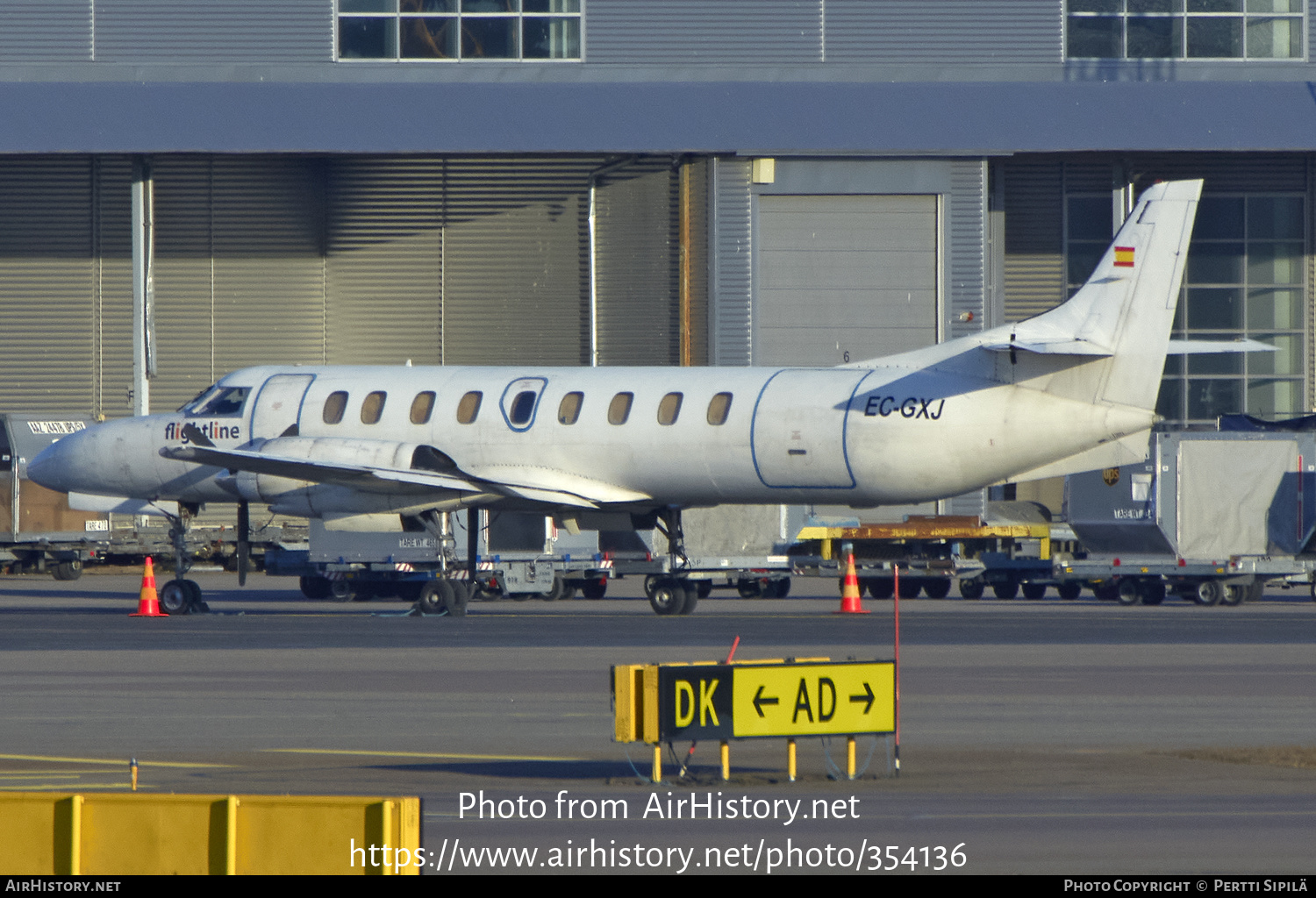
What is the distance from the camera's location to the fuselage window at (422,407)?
2894 centimetres

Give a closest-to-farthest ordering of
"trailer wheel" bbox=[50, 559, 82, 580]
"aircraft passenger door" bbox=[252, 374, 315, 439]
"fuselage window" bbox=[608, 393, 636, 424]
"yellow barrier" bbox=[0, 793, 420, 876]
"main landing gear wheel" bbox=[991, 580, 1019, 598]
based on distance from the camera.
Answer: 1. "yellow barrier" bbox=[0, 793, 420, 876]
2. "fuselage window" bbox=[608, 393, 636, 424]
3. "aircraft passenger door" bbox=[252, 374, 315, 439]
4. "main landing gear wheel" bbox=[991, 580, 1019, 598]
5. "trailer wheel" bbox=[50, 559, 82, 580]

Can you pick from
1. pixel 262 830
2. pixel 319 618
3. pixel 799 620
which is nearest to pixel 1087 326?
pixel 799 620

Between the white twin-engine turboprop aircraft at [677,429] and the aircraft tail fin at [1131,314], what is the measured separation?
25 mm

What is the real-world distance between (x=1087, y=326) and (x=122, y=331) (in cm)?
3125

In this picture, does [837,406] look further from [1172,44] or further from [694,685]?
[1172,44]

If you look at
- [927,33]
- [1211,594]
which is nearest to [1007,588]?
[1211,594]

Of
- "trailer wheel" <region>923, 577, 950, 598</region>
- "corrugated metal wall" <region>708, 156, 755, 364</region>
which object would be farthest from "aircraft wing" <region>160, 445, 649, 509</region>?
"corrugated metal wall" <region>708, 156, 755, 364</region>

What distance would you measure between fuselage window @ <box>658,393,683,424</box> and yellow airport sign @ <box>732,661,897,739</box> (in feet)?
52.9

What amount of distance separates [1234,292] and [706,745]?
40.7 m

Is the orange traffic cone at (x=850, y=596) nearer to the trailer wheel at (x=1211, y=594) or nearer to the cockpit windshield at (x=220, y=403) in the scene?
the trailer wheel at (x=1211, y=594)

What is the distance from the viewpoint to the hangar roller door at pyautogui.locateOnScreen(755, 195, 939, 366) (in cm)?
4538

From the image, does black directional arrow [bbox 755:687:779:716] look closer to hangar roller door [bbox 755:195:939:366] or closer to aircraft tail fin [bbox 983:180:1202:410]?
aircraft tail fin [bbox 983:180:1202:410]

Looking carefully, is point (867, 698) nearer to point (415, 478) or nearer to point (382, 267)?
point (415, 478)

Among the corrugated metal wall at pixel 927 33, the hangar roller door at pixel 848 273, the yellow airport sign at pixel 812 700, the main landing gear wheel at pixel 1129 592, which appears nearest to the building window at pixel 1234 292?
the corrugated metal wall at pixel 927 33
